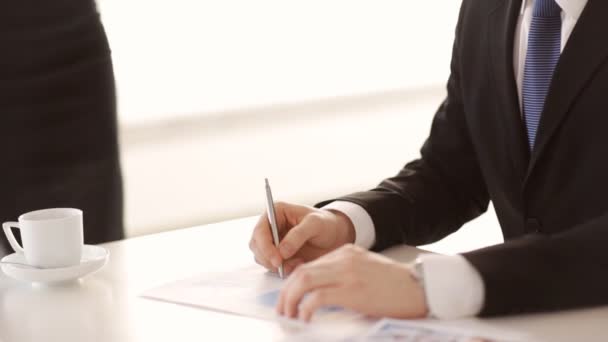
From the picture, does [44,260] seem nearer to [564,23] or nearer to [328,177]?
[564,23]

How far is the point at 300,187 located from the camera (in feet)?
11.9

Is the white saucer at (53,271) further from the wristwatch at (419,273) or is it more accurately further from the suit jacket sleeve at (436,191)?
the wristwatch at (419,273)

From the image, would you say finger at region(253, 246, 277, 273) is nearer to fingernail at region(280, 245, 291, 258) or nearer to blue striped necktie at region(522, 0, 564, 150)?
fingernail at region(280, 245, 291, 258)

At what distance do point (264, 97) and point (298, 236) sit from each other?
78.5 inches

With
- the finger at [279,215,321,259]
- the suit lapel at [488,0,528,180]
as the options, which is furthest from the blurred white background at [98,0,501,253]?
the finger at [279,215,321,259]

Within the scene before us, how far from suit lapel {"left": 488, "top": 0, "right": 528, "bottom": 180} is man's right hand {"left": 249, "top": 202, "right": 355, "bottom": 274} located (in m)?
0.34

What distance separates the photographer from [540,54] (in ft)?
5.21

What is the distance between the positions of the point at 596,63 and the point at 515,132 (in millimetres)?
222

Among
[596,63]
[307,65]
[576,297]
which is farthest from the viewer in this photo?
[307,65]

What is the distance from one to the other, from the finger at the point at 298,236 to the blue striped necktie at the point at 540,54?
17.0 inches

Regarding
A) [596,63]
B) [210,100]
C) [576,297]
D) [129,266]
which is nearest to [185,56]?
[210,100]

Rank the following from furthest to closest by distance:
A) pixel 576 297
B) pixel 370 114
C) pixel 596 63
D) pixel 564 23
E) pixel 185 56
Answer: pixel 370 114 < pixel 185 56 < pixel 564 23 < pixel 596 63 < pixel 576 297

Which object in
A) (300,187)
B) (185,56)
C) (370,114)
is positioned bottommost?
(300,187)

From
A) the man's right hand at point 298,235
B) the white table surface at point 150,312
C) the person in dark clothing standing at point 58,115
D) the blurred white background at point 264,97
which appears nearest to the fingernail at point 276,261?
the man's right hand at point 298,235
